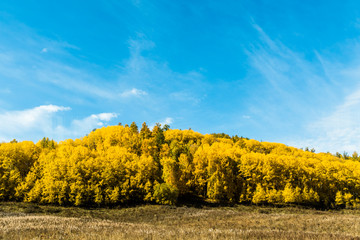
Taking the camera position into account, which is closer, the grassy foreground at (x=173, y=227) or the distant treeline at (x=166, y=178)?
the grassy foreground at (x=173, y=227)

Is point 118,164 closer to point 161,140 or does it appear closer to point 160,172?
point 160,172

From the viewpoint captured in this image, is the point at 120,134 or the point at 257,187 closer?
the point at 257,187

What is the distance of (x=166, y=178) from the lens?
62.1m

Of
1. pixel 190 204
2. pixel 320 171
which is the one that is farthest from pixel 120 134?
pixel 320 171

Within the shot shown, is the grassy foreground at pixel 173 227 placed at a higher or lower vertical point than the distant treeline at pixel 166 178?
lower

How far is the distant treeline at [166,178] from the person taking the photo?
56531 mm

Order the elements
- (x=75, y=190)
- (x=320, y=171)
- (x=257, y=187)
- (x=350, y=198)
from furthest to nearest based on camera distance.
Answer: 1. (x=320, y=171)
2. (x=350, y=198)
3. (x=257, y=187)
4. (x=75, y=190)

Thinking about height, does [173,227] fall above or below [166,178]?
below

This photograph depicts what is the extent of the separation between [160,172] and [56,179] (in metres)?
23.8

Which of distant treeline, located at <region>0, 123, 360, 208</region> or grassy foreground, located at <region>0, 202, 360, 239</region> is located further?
distant treeline, located at <region>0, 123, 360, 208</region>

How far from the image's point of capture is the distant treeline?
56.5m

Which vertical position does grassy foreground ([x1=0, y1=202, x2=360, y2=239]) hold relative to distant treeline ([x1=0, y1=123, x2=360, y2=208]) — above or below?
below

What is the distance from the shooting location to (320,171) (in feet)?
238

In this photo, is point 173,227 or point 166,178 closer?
point 173,227
